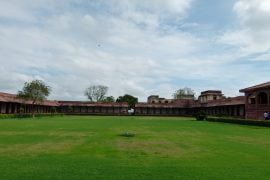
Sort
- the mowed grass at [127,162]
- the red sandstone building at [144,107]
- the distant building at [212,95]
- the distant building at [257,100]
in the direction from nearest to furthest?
the mowed grass at [127,162] → the distant building at [257,100] → the red sandstone building at [144,107] → the distant building at [212,95]

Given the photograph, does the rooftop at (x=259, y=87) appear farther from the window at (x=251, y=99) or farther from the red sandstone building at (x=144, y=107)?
the red sandstone building at (x=144, y=107)

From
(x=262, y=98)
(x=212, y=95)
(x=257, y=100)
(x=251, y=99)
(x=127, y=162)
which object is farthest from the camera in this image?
(x=212, y=95)

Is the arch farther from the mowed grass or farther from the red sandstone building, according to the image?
the mowed grass

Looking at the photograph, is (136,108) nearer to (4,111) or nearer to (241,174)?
(4,111)

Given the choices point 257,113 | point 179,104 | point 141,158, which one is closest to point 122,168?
point 141,158

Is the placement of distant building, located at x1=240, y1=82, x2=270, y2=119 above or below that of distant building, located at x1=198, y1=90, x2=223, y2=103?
below

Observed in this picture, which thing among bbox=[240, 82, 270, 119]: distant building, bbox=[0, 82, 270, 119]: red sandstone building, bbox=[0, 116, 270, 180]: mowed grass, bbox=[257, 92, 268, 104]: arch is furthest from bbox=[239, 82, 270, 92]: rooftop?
bbox=[0, 116, 270, 180]: mowed grass

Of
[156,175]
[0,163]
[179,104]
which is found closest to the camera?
[156,175]

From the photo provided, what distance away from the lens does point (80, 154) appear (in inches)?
364

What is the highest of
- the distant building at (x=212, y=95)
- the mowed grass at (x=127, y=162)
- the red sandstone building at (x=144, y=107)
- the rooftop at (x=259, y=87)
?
the distant building at (x=212, y=95)

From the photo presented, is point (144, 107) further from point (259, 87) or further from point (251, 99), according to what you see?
point (259, 87)

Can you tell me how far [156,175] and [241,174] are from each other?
1.88m

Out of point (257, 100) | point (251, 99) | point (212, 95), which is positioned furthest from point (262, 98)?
point (212, 95)

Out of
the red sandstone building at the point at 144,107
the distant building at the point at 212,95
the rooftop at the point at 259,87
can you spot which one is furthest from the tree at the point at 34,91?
the distant building at the point at 212,95
